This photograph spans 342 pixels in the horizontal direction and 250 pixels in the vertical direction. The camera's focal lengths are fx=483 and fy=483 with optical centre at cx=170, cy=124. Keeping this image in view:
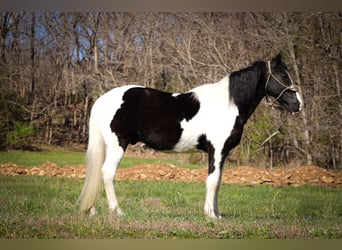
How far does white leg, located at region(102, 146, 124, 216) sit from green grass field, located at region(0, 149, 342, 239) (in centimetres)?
12

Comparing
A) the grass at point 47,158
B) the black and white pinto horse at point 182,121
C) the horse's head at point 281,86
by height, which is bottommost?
the grass at point 47,158

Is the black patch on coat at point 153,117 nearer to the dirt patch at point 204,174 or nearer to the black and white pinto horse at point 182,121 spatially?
the black and white pinto horse at point 182,121

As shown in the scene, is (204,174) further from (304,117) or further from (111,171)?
(304,117)

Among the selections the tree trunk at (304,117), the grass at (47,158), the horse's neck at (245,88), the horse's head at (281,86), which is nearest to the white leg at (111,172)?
the grass at (47,158)

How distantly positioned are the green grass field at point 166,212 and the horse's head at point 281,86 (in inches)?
37.9

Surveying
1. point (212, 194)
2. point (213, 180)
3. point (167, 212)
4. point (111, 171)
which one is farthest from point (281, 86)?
point (111, 171)

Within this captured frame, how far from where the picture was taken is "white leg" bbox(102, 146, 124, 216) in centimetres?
441

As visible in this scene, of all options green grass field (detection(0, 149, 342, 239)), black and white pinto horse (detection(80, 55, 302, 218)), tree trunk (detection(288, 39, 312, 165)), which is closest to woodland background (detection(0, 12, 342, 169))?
tree trunk (detection(288, 39, 312, 165))

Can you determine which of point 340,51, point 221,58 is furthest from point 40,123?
point 340,51

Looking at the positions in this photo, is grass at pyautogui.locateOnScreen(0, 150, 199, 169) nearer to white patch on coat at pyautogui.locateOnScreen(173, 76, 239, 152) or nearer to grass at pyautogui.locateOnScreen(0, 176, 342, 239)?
grass at pyautogui.locateOnScreen(0, 176, 342, 239)

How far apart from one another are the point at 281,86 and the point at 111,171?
5.85 ft

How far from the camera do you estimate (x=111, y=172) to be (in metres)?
4.42

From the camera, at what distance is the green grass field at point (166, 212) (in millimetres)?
4332

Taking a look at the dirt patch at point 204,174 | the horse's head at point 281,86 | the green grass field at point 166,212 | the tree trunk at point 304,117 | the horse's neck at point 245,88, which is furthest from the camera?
the tree trunk at point 304,117
